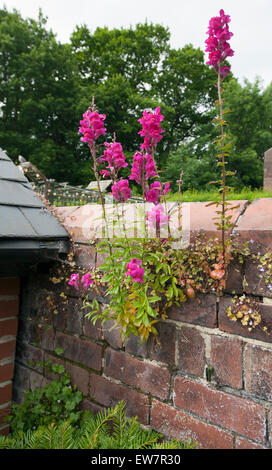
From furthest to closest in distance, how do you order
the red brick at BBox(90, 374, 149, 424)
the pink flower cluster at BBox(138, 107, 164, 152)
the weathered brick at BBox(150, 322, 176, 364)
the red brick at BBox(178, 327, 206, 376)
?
1. the red brick at BBox(90, 374, 149, 424)
2. the weathered brick at BBox(150, 322, 176, 364)
3. the red brick at BBox(178, 327, 206, 376)
4. the pink flower cluster at BBox(138, 107, 164, 152)

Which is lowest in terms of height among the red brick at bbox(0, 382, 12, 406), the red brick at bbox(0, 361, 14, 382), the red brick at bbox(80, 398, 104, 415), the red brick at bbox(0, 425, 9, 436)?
the red brick at bbox(0, 425, 9, 436)

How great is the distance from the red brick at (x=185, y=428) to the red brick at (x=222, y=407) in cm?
4

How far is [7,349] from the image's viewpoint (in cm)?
213

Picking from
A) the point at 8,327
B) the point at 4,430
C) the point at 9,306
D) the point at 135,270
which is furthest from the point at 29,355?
the point at 135,270

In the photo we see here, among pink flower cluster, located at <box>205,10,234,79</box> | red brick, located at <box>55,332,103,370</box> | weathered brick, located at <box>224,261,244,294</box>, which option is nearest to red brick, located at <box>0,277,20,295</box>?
red brick, located at <box>55,332,103,370</box>

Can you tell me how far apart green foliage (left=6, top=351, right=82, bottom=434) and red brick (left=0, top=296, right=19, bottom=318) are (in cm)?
47

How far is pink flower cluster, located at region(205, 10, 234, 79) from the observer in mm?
1128

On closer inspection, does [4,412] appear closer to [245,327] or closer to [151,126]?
[245,327]

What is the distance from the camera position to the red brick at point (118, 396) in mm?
1552

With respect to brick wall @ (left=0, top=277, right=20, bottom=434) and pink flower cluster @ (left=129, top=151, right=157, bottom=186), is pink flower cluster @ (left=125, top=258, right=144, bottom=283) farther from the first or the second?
brick wall @ (left=0, top=277, right=20, bottom=434)

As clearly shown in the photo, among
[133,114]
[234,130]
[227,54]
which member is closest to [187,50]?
[133,114]

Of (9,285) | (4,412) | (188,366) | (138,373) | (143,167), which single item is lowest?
(4,412)

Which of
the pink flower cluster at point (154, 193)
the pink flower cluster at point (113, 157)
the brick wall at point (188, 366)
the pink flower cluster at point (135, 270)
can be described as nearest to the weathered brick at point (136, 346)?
the brick wall at point (188, 366)

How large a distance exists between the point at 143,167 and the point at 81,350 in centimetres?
129
